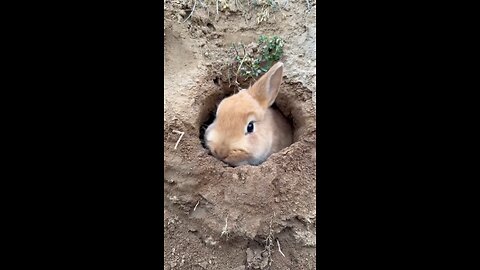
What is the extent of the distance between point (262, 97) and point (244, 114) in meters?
0.33

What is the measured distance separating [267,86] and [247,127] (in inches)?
17.9

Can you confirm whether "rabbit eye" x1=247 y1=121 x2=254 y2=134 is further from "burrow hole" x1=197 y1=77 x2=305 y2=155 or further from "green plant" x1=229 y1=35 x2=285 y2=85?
"green plant" x1=229 y1=35 x2=285 y2=85

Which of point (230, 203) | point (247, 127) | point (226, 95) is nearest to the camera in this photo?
point (230, 203)

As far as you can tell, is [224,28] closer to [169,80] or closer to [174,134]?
[169,80]

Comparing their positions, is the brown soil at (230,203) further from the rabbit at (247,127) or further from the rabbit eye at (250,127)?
the rabbit eye at (250,127)

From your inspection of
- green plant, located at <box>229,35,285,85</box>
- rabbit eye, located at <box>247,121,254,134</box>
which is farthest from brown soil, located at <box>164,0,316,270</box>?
green plant, located at <box>229,35,285,85</box>

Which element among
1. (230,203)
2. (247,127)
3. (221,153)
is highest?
(247,127)

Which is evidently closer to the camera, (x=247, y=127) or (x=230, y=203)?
(x=230, y=203)

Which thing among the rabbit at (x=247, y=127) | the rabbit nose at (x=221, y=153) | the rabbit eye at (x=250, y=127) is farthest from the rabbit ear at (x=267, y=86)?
the rabbit nose at (x=221, y=153)

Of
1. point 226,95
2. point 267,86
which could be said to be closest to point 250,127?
point 267,86

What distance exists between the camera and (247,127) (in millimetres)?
4023

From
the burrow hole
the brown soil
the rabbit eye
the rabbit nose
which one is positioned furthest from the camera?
the burrow hole

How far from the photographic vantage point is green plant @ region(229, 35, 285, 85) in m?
4.44

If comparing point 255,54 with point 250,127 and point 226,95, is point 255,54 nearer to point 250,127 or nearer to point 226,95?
point 226,95
